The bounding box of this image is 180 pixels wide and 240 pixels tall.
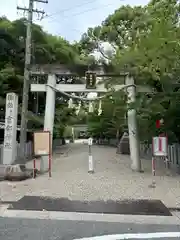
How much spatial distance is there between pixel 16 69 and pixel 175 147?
13.2 m

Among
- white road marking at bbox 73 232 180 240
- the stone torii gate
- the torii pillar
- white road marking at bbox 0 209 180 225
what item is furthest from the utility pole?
white road marking at bbox 73 232 180 240

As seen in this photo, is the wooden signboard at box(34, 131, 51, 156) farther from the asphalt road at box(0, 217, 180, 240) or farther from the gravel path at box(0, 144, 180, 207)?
the asphalt road at box(0, 217, 180, 240)

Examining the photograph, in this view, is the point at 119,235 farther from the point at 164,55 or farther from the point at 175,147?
the point at 175,147

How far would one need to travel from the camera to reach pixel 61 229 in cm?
572

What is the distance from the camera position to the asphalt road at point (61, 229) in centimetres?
522

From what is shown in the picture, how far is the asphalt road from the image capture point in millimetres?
5223

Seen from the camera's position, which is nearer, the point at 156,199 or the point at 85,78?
the point at 156,199

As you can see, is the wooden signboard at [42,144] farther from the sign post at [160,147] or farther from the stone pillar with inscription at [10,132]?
the sign post at [160,147]

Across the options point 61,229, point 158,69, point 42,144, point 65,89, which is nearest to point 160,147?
point 158,69

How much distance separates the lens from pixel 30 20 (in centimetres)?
1516

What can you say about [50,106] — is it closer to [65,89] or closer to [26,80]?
[65,89]

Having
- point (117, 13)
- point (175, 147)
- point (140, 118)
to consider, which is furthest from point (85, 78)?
point (117, 13)

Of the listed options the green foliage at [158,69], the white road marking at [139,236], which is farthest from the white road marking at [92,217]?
the green foliage at [158,69]

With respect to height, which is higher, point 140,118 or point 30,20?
point 30,20
